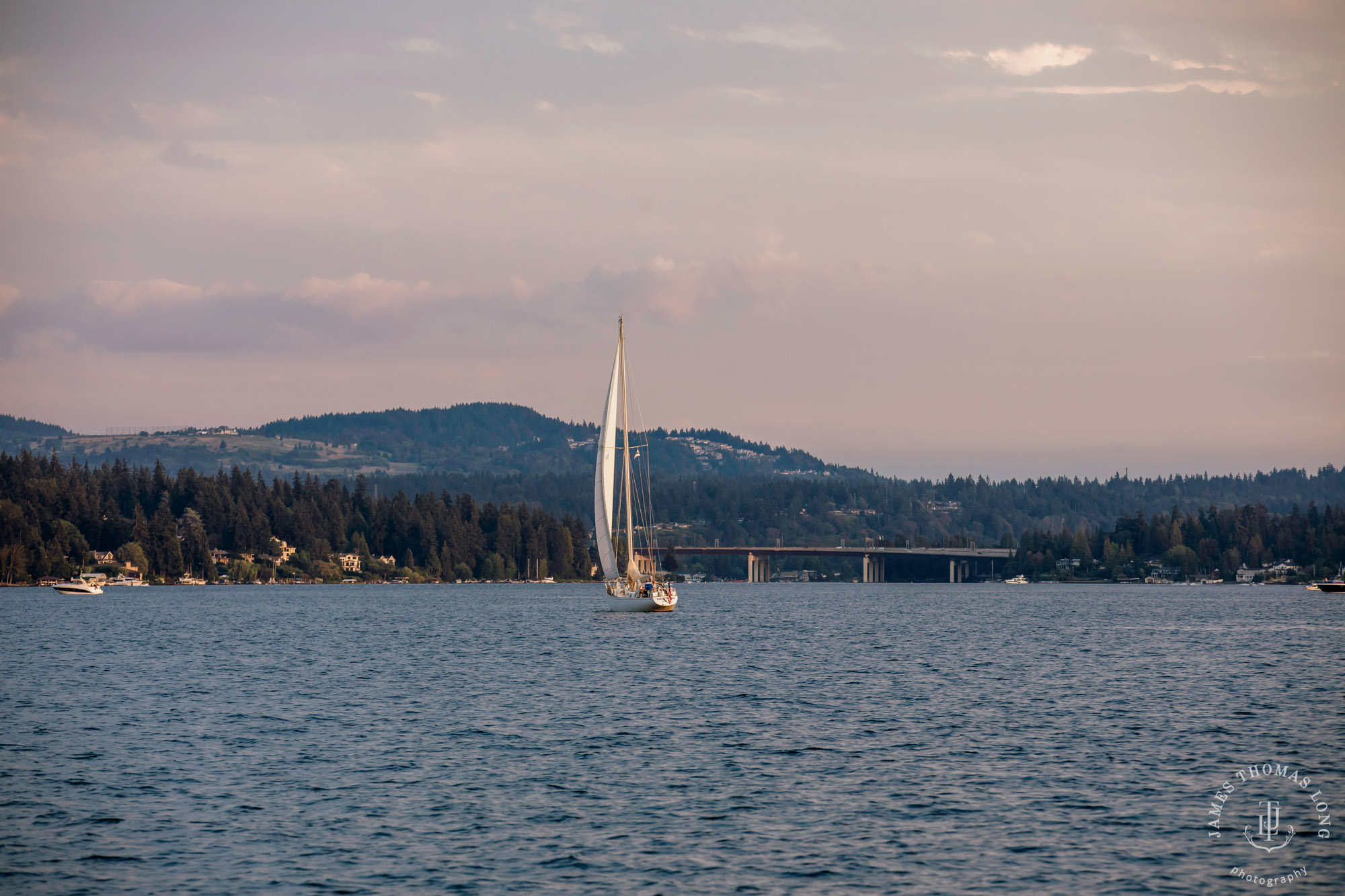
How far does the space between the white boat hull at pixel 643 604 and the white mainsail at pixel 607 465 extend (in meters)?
9.45

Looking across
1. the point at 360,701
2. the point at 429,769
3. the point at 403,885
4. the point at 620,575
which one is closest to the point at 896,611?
the point at 620,575

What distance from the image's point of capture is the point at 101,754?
46.5 m


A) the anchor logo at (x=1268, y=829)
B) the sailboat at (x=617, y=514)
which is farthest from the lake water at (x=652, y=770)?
the sailboat at (x=617, y=514)

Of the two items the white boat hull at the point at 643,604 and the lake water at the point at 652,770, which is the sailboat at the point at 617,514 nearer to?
the white boat hull at the point at 643,604

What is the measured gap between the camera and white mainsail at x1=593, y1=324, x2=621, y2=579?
12473 cm

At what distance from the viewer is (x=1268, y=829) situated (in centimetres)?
3456

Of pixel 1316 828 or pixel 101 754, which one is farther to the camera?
pixel 101 754

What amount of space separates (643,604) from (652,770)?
315 feet

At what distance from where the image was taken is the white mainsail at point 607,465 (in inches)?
4911

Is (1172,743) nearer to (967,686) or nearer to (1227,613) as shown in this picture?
(967,686)

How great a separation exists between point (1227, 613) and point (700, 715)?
12771 centimetres

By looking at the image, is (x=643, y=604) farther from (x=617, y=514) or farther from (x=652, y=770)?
(x=652, y=770)

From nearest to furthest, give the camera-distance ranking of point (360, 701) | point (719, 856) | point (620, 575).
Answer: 1. point (719, 856)
2. point (360, 701)
3. point (620, 575)

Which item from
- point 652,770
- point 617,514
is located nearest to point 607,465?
point 617,514
